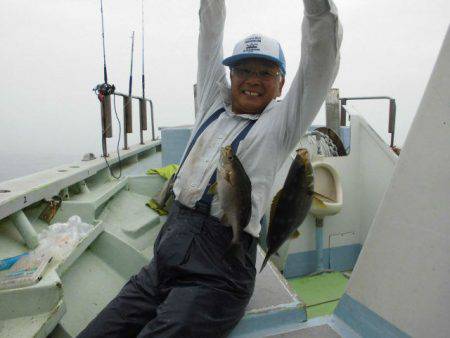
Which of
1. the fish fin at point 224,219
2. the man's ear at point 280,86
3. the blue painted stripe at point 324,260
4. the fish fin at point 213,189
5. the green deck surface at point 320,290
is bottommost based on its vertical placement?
the green deck surface at point 320,290

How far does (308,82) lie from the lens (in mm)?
1972

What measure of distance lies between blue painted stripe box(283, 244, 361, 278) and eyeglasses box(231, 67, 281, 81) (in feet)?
9.65

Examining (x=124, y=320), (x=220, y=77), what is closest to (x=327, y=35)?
(x=220, y=77)

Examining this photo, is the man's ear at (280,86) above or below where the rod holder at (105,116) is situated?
above

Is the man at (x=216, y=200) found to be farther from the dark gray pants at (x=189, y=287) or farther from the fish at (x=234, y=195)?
the fish at (x=234, y=195)

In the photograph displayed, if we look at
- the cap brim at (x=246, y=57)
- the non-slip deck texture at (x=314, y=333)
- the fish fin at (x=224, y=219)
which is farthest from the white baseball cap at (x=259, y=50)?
Answer: the non-slip deck texture at (x=314, y=333)

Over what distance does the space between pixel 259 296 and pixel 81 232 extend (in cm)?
155

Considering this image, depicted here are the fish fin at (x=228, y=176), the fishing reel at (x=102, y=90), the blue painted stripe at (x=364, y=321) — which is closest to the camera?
the blue painted stripe at (x=364, y=321)

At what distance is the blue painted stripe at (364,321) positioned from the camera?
1.82 m

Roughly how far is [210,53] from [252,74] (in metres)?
0.63

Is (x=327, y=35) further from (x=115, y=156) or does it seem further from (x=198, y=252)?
(x=115, y=156)

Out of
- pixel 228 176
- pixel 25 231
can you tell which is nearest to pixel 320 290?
pixel 228 176

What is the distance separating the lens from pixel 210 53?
2887 mm

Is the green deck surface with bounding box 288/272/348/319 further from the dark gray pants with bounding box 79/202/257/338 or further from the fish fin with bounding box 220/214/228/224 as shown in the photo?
the fish fin with bounding box 220/214/228/224
